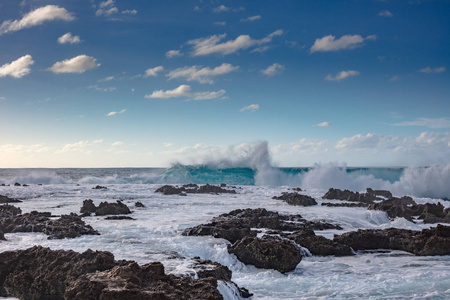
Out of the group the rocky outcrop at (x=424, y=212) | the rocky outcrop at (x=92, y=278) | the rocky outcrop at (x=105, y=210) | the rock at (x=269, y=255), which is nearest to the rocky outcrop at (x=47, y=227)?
the rocky outcrop at (x=105, y=210)

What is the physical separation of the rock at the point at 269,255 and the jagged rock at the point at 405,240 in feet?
8.34

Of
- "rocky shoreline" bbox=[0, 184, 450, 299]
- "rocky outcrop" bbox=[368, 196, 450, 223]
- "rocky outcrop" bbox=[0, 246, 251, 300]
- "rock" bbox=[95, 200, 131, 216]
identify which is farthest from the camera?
"rock" bbox=[95, 200, 131, 216]

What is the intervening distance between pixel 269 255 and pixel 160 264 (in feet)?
11.3

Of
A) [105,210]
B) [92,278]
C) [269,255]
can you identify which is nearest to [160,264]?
[92,278]

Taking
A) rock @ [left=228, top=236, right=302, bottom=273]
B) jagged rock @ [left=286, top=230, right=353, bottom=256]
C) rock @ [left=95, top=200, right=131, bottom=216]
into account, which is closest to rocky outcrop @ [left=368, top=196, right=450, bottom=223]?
jagged rock @ [left=286, top=230, right=353, bottom=256]

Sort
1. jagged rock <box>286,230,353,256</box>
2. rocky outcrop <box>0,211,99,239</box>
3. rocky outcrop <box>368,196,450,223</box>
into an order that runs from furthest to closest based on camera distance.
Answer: rocky outcrop <box>368,196,450,223</box>, rocky outcrop <box>0,211,99,239</box>, jagged rock <box>286,230,353,256</box>

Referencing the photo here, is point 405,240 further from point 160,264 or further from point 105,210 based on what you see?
point 105,210

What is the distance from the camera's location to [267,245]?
7566mm

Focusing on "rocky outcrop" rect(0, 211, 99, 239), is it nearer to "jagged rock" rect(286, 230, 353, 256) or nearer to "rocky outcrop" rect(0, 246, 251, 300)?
"rocky outcrop" rect(0, 246, 251, 300)

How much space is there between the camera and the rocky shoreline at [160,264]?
398 centimetres

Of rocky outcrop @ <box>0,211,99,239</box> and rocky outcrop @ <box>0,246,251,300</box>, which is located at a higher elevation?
rocky outcrop @ <box>0,246,251,300</box>

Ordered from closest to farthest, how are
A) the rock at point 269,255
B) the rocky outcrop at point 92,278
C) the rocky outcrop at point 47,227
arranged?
the rocky outcrop at point 92,278
the rock at point 269,255
the rocky outcrop at point 47,227

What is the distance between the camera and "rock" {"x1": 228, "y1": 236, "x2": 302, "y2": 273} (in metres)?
7.27

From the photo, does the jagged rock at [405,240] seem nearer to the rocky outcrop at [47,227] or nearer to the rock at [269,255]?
the rock at [269,255]
